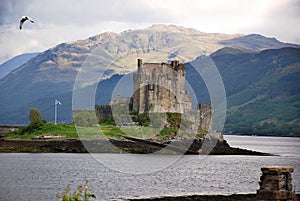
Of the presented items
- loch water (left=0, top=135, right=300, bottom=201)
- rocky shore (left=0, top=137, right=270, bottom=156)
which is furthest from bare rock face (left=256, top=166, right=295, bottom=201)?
rocky shore (left=0, top=137, right=270, bottom=156)

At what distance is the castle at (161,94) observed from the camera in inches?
3359

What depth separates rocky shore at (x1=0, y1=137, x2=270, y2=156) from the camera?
74062 mm

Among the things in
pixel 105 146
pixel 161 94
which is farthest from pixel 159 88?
pixel 105 146

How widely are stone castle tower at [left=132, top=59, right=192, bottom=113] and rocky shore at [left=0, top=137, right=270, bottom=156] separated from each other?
5.96 m

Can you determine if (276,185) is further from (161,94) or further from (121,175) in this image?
(161,94)

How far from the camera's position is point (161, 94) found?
8612 cm

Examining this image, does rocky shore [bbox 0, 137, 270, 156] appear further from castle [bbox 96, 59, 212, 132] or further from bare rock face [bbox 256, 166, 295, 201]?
bare rock face [bbox 256, 166, 295, 201]

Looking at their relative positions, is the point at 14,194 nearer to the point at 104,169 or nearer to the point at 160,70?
the point at 104,169

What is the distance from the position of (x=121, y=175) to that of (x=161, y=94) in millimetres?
35582

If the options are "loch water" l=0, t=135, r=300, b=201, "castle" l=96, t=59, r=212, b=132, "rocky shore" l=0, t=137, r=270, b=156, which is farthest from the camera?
"castle" l=96, t=59, r=212, b=132

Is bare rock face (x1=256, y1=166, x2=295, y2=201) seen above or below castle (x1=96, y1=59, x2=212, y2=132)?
below

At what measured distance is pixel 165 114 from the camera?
84.9 meters

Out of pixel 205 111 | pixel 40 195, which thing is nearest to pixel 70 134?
pixel 205 111

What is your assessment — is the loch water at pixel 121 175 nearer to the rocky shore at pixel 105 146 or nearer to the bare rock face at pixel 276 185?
the rocky shore at pixel 105 146
